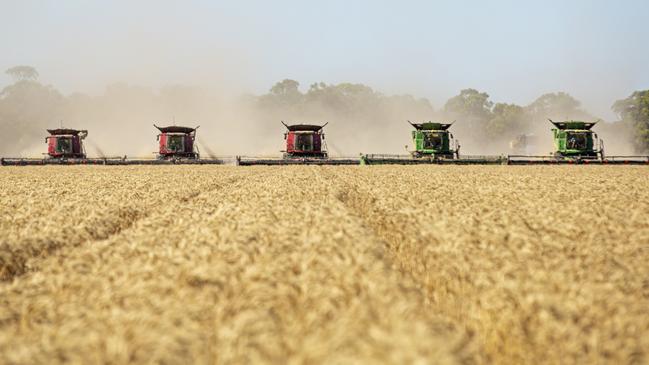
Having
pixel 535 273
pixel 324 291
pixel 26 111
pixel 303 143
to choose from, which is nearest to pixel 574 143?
pixel 303 143

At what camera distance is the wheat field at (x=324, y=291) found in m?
3.01

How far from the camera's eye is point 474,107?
145 meters

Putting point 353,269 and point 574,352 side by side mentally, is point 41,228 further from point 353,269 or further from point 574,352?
point 574,352

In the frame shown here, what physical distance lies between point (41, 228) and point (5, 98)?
15121cm

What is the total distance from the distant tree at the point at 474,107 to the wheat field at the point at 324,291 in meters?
142

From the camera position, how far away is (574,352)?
351 centimetres

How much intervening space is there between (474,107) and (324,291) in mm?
148441

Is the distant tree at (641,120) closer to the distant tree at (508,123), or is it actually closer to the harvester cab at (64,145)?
the distant tree at (508,123)

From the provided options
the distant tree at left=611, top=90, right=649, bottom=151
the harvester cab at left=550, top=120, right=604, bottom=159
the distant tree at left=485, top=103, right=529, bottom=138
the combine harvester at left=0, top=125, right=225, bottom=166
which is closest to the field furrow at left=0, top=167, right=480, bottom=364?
the combine harvester at left=0, top=125, right=225, bottom=166

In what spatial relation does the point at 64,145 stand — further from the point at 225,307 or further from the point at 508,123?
the point at 508,123

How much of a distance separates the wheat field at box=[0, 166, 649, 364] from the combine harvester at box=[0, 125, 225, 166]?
3267 cm

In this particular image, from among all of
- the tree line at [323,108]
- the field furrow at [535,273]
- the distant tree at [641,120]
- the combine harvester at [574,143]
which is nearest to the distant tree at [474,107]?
the tree line at [323,108]

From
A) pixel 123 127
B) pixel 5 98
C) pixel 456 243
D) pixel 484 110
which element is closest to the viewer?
pixel 456 243

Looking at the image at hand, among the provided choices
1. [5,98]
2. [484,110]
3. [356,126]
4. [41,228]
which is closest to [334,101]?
[356,126]
